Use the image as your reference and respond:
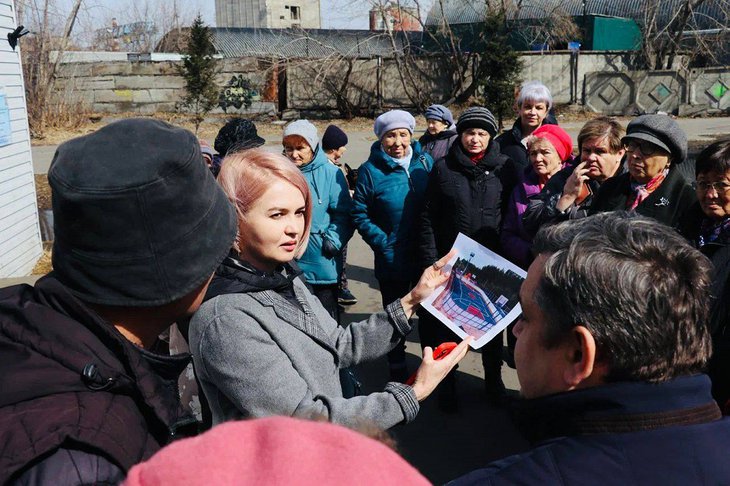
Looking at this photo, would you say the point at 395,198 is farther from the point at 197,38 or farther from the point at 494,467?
the point at 197,38

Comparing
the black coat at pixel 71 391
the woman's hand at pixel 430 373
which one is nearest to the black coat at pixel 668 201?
the woman's hand at pixel 430 373

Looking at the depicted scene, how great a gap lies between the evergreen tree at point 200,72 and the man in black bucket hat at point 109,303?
2172 centimetres

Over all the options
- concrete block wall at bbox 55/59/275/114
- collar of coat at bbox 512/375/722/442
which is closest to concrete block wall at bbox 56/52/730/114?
concrete block wall at bbox 55/59/275/114

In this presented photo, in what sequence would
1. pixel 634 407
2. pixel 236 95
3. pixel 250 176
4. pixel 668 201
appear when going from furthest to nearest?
pixel 236 95
pixel 668 201
pixel 250 176
pixel 634 407

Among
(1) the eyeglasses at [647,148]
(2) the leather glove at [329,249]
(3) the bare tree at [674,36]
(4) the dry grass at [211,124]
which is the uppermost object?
(3) the bare tree at [674,36]

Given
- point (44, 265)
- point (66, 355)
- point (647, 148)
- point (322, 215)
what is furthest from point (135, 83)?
point (66, 355)

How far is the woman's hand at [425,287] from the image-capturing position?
2631mm

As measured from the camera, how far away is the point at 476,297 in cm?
290

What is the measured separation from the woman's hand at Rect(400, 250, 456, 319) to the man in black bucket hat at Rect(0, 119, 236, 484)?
1.31 meters

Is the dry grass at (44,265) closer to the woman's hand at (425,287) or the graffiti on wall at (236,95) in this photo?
the woman's hand at (425,287)

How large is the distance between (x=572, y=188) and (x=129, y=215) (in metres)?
2.96

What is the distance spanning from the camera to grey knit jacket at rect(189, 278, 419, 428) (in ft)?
6.47

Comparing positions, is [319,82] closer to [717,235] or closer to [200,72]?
[200,72]

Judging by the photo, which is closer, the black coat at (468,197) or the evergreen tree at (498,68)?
the black coat at (468,197)
